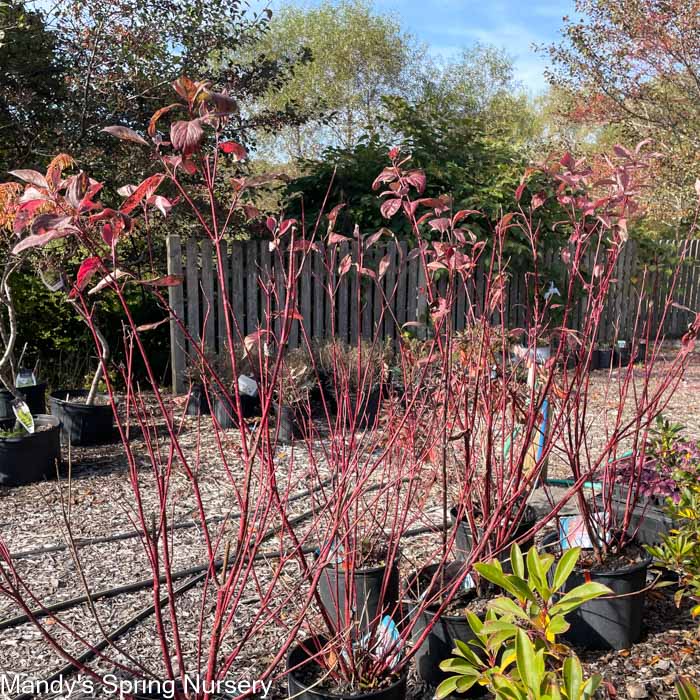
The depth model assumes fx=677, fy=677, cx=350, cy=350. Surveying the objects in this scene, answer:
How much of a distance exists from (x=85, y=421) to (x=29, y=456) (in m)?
0.79

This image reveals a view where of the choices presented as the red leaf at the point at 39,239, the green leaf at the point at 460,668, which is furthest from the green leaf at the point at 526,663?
the red leaf at the point at 39,239

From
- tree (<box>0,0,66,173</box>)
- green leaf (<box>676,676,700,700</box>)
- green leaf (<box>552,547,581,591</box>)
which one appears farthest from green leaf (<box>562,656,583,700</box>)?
tree (<box>0,0,66,173</box>)

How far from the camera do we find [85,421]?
15.6 feet

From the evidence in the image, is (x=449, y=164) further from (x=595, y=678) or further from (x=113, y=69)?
(x=595, y=678)

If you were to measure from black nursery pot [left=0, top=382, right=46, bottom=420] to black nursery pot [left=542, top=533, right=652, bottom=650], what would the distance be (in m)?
4.17

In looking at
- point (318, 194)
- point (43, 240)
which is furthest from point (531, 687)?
point (318, 194)

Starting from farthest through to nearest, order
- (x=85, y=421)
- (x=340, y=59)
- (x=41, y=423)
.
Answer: (x=340, y=59), (x=85, y=421), (x=41, y=423)

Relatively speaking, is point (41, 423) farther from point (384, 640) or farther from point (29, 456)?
point (384, 640)

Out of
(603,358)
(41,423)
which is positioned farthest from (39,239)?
(603,358)

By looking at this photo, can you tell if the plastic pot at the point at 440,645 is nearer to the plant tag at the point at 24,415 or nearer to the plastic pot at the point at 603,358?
the plant tag at the point at 24,415

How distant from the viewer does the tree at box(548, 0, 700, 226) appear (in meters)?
10.9

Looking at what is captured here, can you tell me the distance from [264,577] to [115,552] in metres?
0.75

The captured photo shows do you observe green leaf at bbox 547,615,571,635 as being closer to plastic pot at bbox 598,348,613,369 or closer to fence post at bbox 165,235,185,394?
fence post at bbox 165,235,185,394

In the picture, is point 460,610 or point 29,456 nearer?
point 460,610
